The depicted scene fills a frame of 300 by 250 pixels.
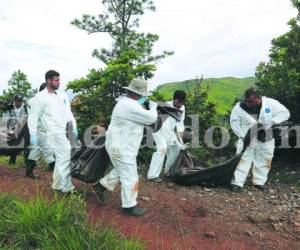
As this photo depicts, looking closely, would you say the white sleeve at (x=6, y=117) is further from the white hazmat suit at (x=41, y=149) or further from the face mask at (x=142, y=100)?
the face mask at (x=142, y=100)

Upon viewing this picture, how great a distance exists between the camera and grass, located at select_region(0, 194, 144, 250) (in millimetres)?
4496

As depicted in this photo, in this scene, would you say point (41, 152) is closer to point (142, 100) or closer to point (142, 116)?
point (142, 100)

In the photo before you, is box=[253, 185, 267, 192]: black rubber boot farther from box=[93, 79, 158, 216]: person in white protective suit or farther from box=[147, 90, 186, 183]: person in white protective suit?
box=[93, 79, 158, 216]: person in white protective suit

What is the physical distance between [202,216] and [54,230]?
7.38ft

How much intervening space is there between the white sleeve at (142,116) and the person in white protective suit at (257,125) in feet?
7.50

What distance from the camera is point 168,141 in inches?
330

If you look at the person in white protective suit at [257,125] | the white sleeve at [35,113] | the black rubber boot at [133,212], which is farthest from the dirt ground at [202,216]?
the white sleeve at [35,113]

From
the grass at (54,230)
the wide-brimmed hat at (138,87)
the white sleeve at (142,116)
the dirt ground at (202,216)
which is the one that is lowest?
the dirt ground at (202,216)

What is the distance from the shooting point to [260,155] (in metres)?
7.91

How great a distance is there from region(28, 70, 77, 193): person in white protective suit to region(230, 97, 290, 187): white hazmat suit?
2.80 meters

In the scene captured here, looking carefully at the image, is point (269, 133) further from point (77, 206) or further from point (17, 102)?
point (17, 102)

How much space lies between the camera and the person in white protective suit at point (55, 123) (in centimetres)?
649

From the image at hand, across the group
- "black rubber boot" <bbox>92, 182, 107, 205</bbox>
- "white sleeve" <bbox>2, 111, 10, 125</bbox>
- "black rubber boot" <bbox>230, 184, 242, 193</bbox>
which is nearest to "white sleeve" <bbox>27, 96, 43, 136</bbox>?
"black rubber boot" <bbox>92, 182, 107, 205</bbox>

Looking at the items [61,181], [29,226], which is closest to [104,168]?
[61,181]
